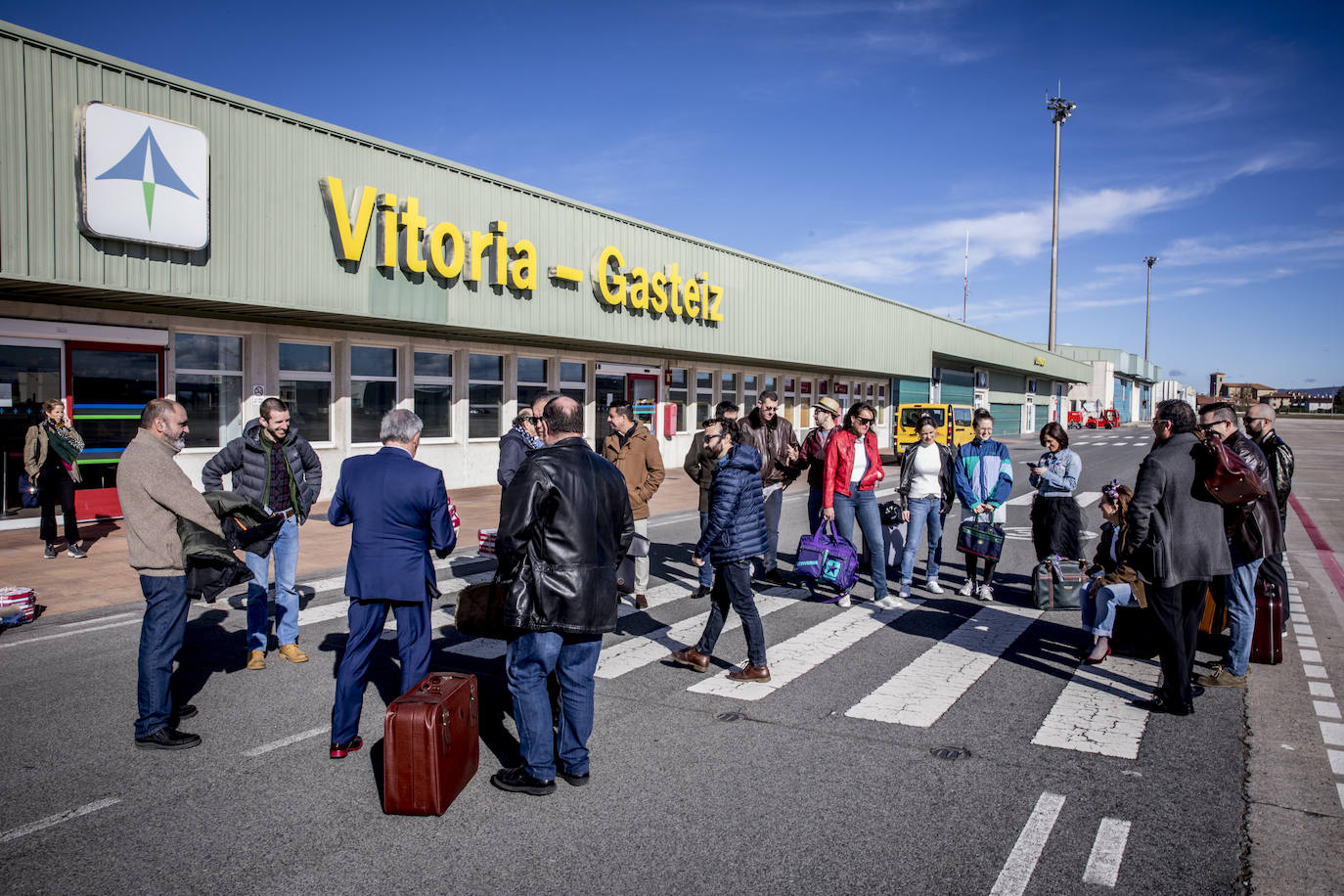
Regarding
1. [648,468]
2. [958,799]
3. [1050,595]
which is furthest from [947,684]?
[648,468]

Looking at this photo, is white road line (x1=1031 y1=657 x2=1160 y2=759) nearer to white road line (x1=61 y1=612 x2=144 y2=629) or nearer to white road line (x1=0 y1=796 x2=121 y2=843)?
white road line (x1=0 y1=796 x2=121 y2=843)

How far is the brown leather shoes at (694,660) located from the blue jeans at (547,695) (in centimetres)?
192

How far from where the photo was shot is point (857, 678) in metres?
6.25

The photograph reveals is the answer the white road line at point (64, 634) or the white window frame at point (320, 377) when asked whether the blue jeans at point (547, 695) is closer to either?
the white road line at point (64, 634)

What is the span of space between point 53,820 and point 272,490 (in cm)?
272

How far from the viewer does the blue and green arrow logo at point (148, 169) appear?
11.5m

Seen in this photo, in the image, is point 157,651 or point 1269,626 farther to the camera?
point 1269,626

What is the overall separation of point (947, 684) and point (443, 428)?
559 inches

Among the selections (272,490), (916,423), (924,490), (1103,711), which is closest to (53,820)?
(272,490)

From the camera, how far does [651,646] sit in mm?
7035

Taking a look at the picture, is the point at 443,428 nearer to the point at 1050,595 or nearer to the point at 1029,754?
the point at 1050,595

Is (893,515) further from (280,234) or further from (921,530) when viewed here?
(280,234)

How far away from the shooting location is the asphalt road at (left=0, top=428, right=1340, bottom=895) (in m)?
3.64

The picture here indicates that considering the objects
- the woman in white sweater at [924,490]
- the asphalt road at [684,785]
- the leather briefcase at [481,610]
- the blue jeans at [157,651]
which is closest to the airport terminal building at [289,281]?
the asphalt road at [684,785]
